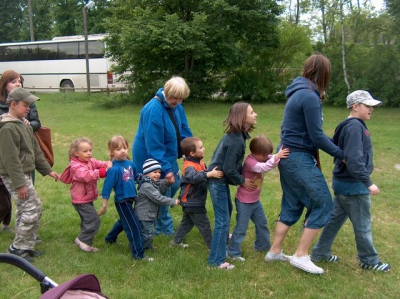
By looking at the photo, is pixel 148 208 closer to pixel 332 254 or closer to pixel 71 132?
pixel 332 254

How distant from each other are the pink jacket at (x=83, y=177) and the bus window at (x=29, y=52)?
25.7 meters

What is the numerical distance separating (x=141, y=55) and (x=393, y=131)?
946 cm

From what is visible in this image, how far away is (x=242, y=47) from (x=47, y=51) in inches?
564

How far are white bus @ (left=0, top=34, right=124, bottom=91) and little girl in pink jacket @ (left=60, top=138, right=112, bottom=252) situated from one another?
65.4ft

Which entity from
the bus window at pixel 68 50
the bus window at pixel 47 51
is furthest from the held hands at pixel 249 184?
the bus window at pixel 47 51

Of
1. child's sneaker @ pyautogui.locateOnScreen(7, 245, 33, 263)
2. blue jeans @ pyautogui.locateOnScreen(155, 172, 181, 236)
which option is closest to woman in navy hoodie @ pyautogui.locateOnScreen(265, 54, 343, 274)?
blue jeans @ pyautogui.locateOnScreen(155, 172, 181, 236)

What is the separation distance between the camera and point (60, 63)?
26844 mm

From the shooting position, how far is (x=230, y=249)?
4477 millimetres

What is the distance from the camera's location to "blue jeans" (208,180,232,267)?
4.18 m

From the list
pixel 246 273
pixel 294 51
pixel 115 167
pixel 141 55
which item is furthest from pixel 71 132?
pixel 294 51

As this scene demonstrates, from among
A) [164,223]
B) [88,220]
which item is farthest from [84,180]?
[164,223]

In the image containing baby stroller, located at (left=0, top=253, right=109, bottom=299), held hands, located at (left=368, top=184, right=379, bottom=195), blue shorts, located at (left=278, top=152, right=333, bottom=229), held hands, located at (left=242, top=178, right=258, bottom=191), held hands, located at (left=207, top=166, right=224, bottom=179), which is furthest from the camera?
held hands, located at (left=242, top=178, right=258, bottom=191)

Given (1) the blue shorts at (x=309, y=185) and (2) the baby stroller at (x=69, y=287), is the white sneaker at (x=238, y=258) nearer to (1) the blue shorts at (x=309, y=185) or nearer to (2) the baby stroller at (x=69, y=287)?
(1) the blue shorts at (x=309, y=185)

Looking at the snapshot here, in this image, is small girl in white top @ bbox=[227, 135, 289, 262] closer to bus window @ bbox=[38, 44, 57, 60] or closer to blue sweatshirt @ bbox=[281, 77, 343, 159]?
blue sweatshirt @ bbox=[281, 77, 343, 159]
